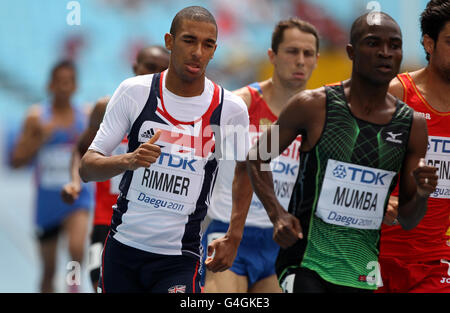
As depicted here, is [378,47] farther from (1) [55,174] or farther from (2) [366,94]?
(1) [55,174]

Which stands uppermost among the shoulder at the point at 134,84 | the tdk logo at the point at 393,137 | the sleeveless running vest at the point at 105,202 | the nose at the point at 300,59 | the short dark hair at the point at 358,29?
the nose at the point at 300,59

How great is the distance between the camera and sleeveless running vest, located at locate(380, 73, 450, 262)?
15.4 ft

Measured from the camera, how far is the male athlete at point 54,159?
8.68 meters

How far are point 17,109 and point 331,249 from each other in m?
13.5

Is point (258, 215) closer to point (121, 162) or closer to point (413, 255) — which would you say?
point (413, 255)

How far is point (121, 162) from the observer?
4.05 m

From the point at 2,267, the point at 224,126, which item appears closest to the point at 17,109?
the point at 2,267

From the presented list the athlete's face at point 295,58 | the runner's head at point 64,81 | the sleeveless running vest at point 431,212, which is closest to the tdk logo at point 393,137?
the sleeveless running vest at point 431,212

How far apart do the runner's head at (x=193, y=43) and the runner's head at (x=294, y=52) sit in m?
1.77

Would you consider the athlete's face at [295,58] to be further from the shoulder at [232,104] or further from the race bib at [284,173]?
the shoulder at [232,104]

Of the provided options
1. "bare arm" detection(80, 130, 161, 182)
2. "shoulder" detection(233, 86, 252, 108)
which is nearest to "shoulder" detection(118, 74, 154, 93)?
"bare arm" detection(80, 130, 161, 182)

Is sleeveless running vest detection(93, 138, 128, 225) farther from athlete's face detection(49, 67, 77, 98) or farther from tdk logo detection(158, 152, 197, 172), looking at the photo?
athlete's face detection(49, 67, 77, 98)

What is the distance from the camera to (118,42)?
57.4ft

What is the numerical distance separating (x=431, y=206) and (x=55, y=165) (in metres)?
5.02
